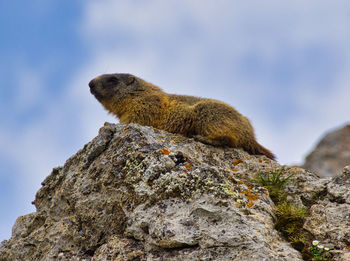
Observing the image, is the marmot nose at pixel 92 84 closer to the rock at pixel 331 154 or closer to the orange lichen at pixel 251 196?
the orange lichen at pixel 251 196

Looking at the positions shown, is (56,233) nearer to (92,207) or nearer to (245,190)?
(92,207)

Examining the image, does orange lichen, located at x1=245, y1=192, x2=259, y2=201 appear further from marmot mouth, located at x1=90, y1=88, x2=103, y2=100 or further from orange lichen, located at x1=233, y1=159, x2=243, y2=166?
marmot mouth, located at x1=90, y1=88, x2=103, y2=100

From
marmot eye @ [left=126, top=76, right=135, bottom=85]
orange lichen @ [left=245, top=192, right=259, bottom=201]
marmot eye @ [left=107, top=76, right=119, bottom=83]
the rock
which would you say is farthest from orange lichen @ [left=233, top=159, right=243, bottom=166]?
the rock

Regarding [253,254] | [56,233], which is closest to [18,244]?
[56,233]

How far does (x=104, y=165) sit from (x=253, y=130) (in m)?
3.78

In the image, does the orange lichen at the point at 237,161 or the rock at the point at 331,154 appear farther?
the rock at the point at 331,154

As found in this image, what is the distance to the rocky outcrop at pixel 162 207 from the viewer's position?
5465 mm

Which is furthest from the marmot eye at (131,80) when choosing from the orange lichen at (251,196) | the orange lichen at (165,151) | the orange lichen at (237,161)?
the orange lichen at (251,196)

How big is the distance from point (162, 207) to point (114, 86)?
5731 millimetres

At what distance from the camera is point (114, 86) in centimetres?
1115

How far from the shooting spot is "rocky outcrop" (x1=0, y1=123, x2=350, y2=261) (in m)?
5.46

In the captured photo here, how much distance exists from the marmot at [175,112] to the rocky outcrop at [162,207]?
93 centimetres

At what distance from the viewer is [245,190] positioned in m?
6.32

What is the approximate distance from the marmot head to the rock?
11.6 metres
